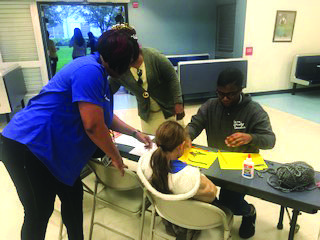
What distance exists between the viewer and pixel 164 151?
1140mm

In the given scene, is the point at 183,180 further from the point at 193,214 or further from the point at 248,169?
the point at 248,169

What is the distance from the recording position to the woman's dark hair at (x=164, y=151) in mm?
1091

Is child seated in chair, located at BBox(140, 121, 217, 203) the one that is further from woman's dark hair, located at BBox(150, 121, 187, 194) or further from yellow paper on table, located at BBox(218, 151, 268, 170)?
yellow paper on table, located at BBox(218, 151, 268, 170)

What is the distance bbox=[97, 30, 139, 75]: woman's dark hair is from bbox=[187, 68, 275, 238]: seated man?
61cm

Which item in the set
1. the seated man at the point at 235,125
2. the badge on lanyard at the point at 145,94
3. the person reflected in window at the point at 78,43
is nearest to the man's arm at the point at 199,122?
the seated man at the point at 235,125

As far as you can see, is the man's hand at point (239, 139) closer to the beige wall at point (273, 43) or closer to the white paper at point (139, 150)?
the white paper at point (139, 150)

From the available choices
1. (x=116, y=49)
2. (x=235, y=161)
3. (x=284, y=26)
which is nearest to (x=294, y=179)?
(x=235, y=161)

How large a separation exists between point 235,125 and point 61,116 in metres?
1.01

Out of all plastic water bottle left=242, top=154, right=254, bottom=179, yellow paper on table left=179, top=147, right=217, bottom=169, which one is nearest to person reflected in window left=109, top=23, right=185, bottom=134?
yellow paper on table left=179, top=147, right=217, bottom=169

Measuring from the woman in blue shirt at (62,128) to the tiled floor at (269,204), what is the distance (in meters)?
0.73

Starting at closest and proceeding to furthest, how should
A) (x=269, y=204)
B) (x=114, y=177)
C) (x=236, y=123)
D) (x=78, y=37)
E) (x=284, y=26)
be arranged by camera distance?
1. (x=114, y=177)
2. (x=236, y=123)
3. (x=269, y=204)
4. (x=284, y=26)
5. (x=78, y=37)

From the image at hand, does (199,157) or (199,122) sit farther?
(199,122)

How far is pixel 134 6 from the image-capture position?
5.47 meters

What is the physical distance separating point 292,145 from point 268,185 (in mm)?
2218
